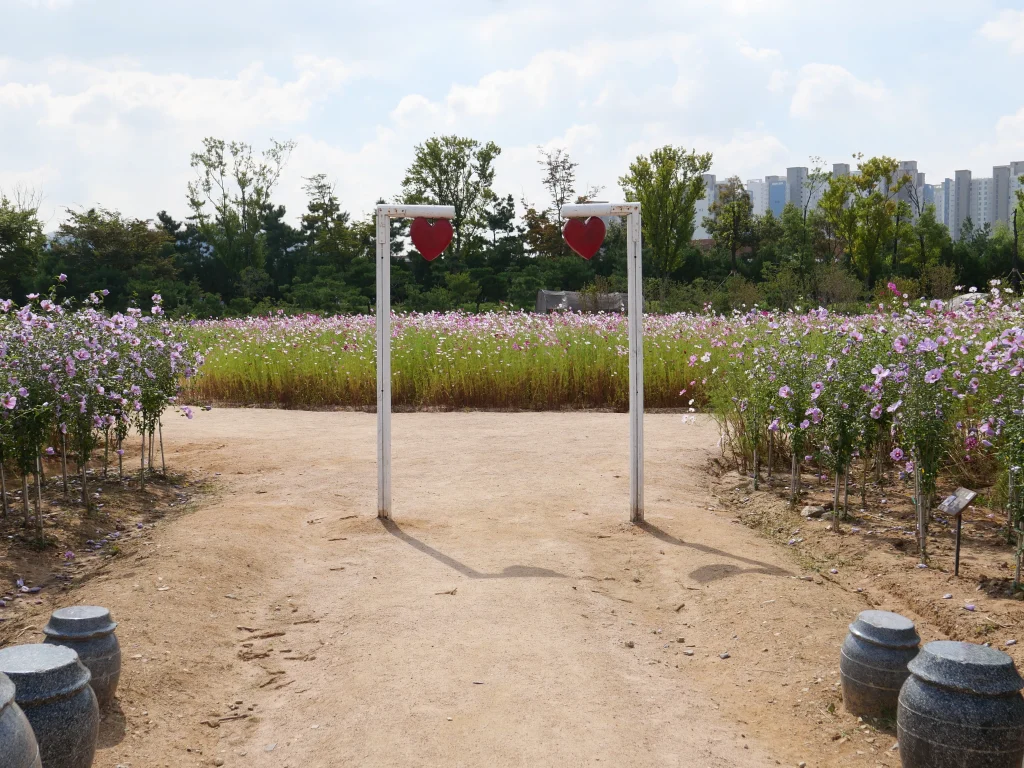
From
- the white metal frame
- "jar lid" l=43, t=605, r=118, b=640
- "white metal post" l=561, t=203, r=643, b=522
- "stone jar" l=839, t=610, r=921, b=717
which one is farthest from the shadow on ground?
"jar lid" l=43, t=605, r=118, b=640

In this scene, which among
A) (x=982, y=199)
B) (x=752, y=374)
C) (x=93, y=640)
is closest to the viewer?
(x=93, y=640)

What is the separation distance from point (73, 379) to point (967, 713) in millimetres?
5205

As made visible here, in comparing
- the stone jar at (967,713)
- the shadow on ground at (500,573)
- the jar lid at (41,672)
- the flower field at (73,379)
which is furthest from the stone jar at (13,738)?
the flower field at (73,379)

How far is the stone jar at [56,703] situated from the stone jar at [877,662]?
260cm

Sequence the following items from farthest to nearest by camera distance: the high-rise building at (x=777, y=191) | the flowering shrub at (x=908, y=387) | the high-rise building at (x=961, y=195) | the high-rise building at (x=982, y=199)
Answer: the high-rise building at (x=777, y=191) → the high-rise building at (x=982, y=199) → the high-rise building at (x=961, y=195) → the flowering shrub at (x=908, y=387)

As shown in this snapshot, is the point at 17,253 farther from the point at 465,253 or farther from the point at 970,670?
the point at 970,670

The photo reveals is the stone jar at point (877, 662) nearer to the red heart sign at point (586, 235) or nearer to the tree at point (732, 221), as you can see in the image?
the red heart sign at point (586, 235)

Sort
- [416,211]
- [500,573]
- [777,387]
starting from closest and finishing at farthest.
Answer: [500,573] < [416,211] < [777,387]

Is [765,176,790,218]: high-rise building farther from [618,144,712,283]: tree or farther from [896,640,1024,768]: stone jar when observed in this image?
[896,640,1024,768]: stone jar

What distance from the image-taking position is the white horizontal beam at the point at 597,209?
5711 mm

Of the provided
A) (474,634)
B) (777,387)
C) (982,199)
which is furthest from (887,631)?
(982,199)

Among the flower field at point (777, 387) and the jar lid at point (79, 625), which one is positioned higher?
the flower field at point (777, 387)

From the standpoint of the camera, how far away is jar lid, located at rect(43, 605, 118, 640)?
10.6ft

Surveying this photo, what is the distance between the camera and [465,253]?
32.9 meters
